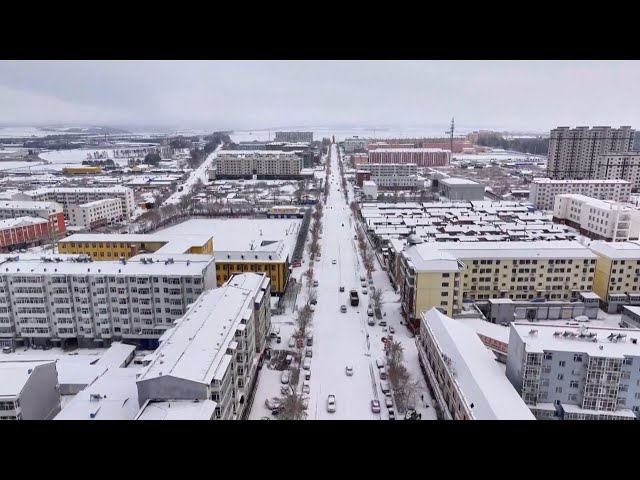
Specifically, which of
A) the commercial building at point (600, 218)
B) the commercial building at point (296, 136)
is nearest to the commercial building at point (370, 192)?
the commercial building at point (600, 218)

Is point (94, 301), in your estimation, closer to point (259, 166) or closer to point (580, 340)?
point (580, 340)

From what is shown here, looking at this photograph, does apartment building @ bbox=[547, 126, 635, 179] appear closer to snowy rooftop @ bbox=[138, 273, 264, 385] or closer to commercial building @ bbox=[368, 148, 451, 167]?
commercial building @ bbox=[368, 148, 451, 167]

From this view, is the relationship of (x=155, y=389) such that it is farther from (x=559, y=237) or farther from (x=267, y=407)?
(x=559, y=237)

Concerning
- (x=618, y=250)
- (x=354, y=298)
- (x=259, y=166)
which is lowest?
(x=354, y=298)

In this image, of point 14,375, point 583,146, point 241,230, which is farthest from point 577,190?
point 14,375

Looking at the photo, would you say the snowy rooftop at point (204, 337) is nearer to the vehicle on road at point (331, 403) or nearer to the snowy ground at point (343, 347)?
the snowy ground at point (343, 347)

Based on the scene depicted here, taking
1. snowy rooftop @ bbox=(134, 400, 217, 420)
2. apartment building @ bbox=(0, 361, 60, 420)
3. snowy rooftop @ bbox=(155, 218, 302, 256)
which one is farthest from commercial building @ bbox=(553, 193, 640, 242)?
apartment building @ bbox=(0, 361, 60, 420)
